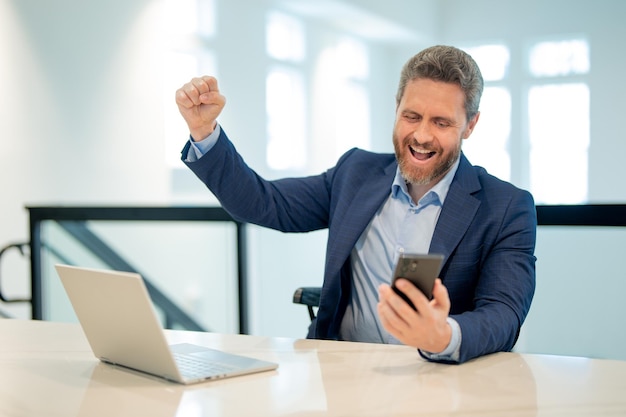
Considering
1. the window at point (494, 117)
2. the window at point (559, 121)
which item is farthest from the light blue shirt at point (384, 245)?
the window at point (494, 117)

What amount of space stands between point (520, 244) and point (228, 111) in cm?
555

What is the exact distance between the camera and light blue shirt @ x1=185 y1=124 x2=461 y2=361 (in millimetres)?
1948

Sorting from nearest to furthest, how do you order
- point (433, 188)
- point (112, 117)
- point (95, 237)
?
1. point (433, 188)
2. point (95, 237)
3. point (112, 117)

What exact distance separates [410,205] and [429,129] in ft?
0.70

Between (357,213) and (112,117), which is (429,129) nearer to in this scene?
(357,213)

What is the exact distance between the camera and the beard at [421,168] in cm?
193

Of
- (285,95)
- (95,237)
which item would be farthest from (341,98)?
(95,237)

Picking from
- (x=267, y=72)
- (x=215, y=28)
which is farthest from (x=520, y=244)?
(x=267, y=72)

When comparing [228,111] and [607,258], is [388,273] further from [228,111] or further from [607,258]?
[228,111]

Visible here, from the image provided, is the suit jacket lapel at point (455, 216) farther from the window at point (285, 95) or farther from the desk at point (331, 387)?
the window at point (285, 95)

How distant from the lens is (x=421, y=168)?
1938 mm

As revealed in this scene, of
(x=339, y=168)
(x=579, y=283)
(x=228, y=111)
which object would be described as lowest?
(x=579, y=283)

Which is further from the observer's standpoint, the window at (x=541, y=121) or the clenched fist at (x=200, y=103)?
the window at (x=541, y=121)

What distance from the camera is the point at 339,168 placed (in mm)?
2195
